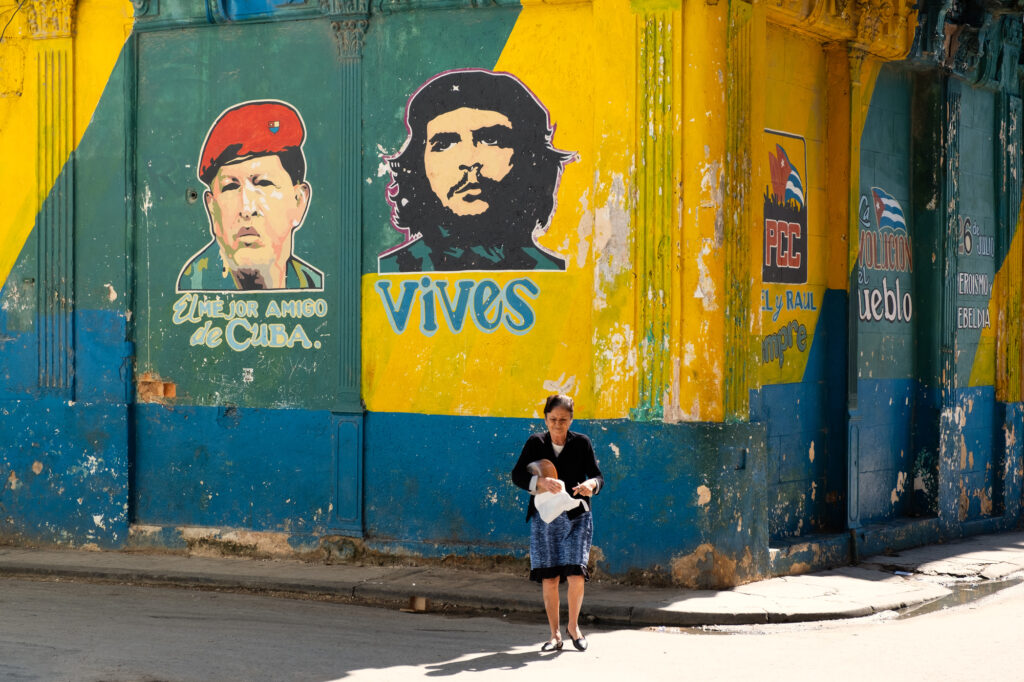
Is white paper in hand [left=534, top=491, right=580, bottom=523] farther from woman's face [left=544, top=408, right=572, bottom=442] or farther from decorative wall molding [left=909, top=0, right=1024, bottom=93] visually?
decorative wall molding [left=909, top=0, right=1024, bottom=93]

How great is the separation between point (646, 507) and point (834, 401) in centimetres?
284

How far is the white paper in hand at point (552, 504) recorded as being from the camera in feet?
29.5

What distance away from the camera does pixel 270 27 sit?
13.0 metres

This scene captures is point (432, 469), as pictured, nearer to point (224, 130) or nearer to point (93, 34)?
point (224, 130)

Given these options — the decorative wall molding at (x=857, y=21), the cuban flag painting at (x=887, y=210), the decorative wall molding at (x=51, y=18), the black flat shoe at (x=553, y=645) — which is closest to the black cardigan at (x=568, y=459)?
the black flat shoe at (x=553, y=645)

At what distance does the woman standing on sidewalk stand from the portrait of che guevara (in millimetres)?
2968

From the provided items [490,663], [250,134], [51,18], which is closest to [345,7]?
[250,134]

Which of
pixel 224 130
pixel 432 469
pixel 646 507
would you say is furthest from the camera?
pixel 224 130

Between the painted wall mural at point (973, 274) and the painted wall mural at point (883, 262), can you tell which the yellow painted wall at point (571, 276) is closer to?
the painted wall mural at point (883, 262)

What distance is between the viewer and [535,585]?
1139cm

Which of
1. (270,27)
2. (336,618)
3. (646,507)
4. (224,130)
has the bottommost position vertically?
(336,618)

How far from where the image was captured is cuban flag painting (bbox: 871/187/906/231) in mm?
13906

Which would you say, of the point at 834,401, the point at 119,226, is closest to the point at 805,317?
the point at 834,401

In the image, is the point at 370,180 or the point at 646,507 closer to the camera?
the point at 646,507
